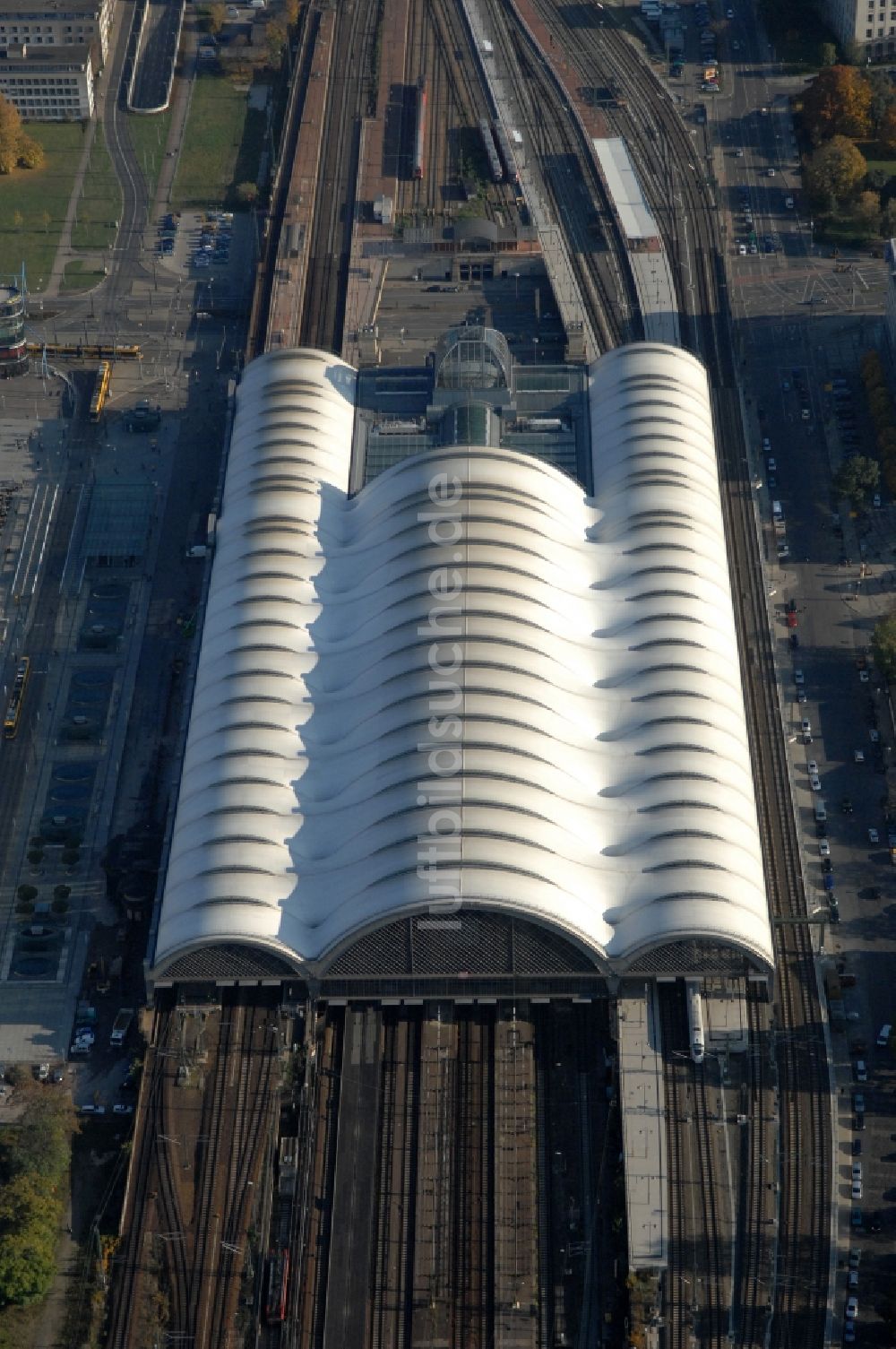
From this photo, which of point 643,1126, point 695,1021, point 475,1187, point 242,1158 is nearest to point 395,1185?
point 475,1187

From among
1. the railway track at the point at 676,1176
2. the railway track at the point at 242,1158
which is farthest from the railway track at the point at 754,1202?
the railway track at the point at 242,1158

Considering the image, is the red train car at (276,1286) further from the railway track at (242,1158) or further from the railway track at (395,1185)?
the railway track at (395,1185)

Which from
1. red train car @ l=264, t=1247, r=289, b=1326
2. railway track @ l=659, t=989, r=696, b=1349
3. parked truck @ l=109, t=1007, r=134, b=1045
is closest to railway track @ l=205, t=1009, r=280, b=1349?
red train car @ l=264, t=1247, r=289, b=1326

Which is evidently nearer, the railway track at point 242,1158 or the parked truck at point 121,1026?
the railway track at point 242,1158

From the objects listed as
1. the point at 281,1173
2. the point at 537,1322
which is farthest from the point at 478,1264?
the point at 281,1173

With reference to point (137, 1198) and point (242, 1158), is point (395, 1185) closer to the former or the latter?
point (242, 1158)
